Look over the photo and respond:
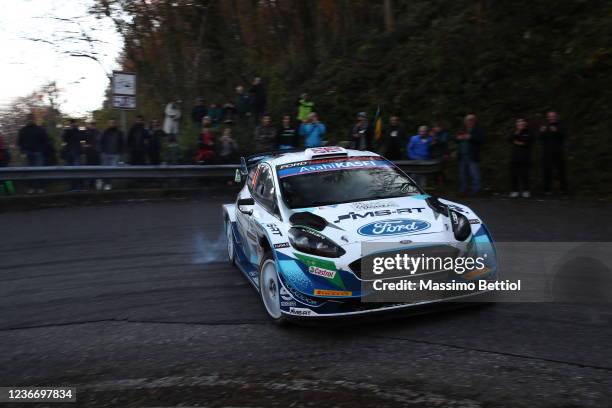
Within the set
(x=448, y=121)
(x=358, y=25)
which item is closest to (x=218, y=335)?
(x=448, y=121)

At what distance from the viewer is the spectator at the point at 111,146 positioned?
16.5 meters

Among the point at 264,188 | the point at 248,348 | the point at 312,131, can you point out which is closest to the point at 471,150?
the point at 312,131

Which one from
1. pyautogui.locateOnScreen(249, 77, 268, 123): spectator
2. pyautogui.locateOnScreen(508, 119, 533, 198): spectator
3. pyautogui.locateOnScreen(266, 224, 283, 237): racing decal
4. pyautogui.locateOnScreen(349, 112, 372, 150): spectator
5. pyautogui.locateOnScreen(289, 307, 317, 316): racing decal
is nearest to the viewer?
pyautogui.locateOnScreen(289, 307, 317, 316): racing decal

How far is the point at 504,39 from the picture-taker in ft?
62.1

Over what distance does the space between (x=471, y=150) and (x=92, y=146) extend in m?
9.19

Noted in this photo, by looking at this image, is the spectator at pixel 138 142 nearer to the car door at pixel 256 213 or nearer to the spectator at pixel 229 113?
the spectator at pixel 229 113

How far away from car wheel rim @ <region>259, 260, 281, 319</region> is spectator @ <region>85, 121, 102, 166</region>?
36.2ft

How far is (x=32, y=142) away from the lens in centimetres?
1600

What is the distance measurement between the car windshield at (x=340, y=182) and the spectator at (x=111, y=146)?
390 inches

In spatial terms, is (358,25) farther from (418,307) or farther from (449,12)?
(418,307)

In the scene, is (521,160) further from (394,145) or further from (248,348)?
(248,348)

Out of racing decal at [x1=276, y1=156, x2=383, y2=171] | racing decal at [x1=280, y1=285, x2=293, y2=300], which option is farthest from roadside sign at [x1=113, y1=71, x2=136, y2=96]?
racing decal at [x1=280, y1=285, x2=293, y2=300]

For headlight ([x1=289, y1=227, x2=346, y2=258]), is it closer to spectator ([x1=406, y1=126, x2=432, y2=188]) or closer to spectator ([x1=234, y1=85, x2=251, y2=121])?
spectator ([x1=406, y1=126, x2=432, y2=188])

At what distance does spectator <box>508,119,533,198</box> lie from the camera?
13.8 meters
